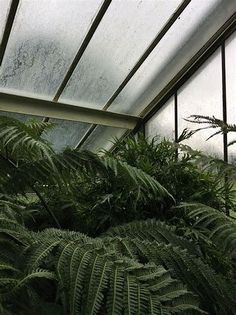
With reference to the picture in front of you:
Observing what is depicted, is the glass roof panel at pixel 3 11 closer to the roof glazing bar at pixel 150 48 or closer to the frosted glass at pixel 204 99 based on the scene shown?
the roof glazing bar at pixel 150 48

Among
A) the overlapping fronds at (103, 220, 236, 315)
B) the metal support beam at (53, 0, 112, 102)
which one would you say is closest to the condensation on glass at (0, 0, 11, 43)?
the metal support beam at (53, 0, 112, 102)

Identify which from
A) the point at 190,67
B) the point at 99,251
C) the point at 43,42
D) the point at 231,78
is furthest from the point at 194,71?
the point at 99,251

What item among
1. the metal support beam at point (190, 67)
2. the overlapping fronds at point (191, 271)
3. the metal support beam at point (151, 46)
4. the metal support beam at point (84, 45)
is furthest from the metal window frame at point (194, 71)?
the overlapping fronds at point (191, 271)

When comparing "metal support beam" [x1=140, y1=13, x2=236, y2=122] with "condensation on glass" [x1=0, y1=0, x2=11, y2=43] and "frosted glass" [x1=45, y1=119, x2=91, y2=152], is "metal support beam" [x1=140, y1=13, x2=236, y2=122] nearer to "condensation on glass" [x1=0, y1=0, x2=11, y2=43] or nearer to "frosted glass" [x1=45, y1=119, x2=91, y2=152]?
"frosted glass" [x1=45, y1=119, x2=91, y2=152]

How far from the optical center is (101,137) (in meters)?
4.92

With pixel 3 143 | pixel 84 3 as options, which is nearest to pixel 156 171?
pixel 3 143

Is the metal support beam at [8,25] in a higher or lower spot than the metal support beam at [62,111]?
higher

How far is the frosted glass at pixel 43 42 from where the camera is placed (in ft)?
10.2

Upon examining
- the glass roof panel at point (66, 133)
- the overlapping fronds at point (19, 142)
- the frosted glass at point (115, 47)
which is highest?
the frosted glass at point (115, 47)

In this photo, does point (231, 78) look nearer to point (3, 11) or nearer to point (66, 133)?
point (66, 133)

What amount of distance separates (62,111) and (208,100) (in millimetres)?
1694

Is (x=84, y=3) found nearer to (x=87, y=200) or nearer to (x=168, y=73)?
(x=168, y=73)

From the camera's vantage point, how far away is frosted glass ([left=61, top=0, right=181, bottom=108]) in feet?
11.3

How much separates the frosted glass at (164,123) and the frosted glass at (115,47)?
0.80 metres
